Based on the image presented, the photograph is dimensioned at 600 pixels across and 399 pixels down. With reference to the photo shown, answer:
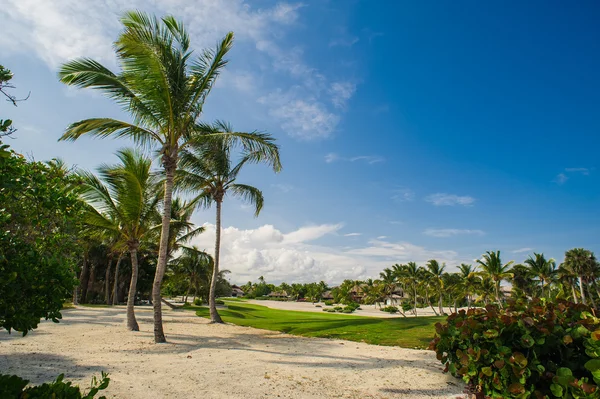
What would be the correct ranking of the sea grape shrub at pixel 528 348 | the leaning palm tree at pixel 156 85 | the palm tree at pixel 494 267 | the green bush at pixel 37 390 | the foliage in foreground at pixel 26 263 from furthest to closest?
the palm tree at pixel 494 267 → the leaning palm tree at pixel 156 85 → the sea grape shrub at pixel 528 348 → the foliage in foreground at pixel 26 263 → the green bush at pixel 37 390

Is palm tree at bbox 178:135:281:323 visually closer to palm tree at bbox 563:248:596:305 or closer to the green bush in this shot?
the green bush

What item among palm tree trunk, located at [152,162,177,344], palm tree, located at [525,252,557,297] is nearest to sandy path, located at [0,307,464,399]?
palm tree trunk, located at [152,162,177,344]

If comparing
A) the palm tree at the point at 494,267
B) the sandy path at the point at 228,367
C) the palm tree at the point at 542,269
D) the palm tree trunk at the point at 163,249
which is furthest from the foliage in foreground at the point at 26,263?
the palm tree at the point at 542,269

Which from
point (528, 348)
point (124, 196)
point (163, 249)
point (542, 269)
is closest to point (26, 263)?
point (528, 348)

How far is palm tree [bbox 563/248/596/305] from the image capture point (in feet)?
157

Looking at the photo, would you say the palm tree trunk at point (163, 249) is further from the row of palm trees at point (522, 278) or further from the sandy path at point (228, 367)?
the row of palm trees at point (522, 278)

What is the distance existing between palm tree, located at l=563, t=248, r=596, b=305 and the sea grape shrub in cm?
5712

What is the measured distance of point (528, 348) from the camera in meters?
4.87

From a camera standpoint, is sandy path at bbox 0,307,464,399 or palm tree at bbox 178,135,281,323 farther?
palm tree at bbox 178,135,281,323

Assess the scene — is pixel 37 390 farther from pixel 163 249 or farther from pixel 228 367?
pixel 163 249

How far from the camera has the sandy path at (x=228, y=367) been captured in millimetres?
6125

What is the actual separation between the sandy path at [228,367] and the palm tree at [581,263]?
176 ft

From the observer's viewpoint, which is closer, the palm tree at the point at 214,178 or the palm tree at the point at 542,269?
the palm tree at the point at 214,178

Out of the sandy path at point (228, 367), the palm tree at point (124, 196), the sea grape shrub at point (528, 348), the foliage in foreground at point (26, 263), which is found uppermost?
the palm tree at point (124, 196)
